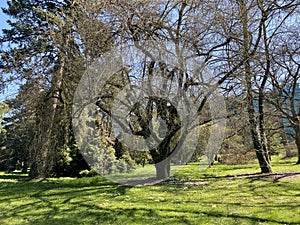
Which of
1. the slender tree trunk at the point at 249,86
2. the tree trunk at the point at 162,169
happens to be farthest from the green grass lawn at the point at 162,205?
the slender tree trunk at the point at 249,86

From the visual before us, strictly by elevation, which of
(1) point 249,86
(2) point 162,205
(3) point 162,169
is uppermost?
(1) point 249,86

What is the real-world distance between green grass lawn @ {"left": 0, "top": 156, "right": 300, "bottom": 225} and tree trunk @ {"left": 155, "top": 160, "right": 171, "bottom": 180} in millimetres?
937

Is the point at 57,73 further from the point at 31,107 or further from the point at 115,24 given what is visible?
the point at 115,24

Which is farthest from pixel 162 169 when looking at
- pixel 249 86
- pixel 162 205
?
pixel 249 86

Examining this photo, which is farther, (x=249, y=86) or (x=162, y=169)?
(x=162, y=169)

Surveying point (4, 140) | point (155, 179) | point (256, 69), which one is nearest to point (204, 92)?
point (256, 69)

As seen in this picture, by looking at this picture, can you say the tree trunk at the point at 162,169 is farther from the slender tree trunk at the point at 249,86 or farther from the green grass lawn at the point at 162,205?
the slender tree trunk at the point at 249,86

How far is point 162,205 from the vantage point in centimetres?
504

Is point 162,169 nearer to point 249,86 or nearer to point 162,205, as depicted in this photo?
point 162,205

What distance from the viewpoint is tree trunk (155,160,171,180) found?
26.4ft

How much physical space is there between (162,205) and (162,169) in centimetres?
313

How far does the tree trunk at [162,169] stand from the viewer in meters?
8.05

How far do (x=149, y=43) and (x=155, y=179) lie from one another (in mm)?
4244

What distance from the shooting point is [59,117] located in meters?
8.92
